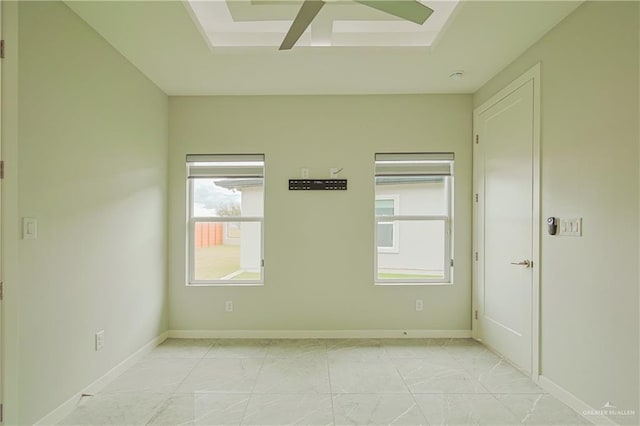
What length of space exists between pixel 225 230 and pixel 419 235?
2234 mm

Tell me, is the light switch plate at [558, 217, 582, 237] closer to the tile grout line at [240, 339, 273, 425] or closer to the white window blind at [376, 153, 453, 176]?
the white window blind at [376, 153, 453, 176]

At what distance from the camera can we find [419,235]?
12.2ft

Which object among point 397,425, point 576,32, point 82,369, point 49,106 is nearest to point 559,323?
point 397,425

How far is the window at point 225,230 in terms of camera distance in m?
3.70

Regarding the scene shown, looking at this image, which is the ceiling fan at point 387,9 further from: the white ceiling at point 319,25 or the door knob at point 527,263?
the door knob at point 527,263

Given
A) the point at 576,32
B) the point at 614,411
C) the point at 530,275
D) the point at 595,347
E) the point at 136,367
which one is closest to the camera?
the point at 614,411

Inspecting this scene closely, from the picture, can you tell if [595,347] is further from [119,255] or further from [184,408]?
[119,255]

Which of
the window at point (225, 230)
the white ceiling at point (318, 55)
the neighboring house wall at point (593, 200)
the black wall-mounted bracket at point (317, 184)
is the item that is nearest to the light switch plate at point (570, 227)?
the neighboring house wall at point (593, 200)

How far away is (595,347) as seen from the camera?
204 centimetres

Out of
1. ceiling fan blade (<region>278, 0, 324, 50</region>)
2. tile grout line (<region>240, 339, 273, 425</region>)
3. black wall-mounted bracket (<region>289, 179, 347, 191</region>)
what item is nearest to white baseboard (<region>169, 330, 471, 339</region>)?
tile grout line (<region>240, 339, 273, 425</region>)

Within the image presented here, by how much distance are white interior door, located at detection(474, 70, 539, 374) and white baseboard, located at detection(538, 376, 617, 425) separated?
14 cm

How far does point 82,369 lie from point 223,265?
1.63m

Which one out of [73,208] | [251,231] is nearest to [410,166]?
[251,231]

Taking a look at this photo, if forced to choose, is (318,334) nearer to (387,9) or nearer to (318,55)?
(318,55)
